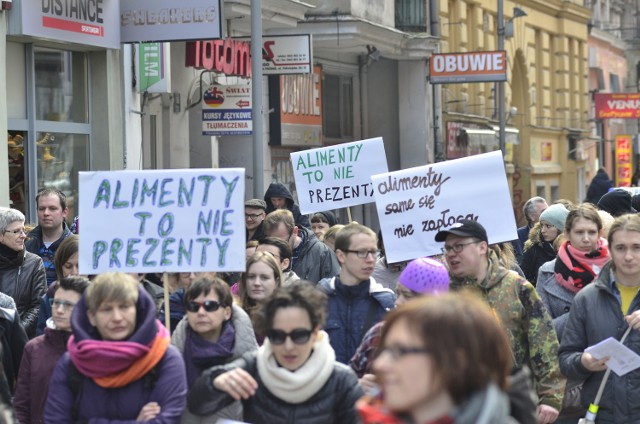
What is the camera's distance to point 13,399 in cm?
689

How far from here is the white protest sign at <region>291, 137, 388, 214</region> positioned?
12391 mm

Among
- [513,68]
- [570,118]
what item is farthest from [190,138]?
[570,118]

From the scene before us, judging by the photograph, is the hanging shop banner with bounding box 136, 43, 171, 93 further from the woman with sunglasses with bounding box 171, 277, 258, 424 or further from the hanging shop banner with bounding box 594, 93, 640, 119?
the hanging shop banner with bounding box 594, 93, 640, 119

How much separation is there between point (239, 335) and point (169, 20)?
9.45 meters

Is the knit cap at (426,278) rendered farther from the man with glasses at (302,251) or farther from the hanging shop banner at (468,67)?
the hanging shop banner at (468,67)

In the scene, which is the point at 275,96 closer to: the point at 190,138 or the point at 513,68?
the point at 190,138

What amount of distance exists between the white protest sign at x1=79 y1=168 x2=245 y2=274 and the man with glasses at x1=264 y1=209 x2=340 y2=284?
3491 millimetres

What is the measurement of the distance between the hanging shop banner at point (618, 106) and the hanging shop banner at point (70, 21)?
110 feet

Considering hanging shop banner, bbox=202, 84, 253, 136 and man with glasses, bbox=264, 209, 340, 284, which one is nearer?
man with glasses, bbox=264, 209, 340, 284

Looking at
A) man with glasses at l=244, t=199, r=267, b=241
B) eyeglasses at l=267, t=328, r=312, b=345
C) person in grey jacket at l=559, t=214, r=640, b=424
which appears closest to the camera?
eyeglasses at l=267, t=328, r=312, b=345

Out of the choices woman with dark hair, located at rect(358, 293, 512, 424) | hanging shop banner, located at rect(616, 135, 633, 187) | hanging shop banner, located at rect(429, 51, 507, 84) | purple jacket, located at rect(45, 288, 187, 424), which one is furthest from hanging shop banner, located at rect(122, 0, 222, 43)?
hanging shop banner, located at rect(616, 135, 633, 187)

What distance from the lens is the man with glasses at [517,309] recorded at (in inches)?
276

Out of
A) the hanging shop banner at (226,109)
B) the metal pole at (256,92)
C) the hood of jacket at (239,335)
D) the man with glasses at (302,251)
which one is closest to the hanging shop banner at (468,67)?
the hanging shop banner at (226,109)

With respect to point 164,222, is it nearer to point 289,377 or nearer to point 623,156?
point 289,377
